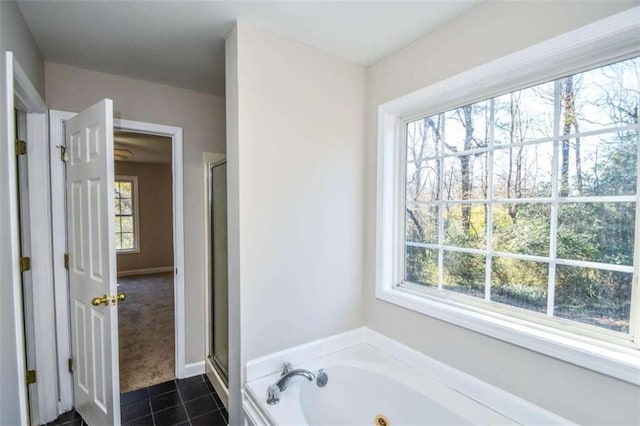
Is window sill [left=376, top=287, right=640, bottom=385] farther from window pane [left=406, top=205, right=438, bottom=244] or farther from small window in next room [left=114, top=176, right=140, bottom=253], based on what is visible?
small window in next room [left=114, top=176, right=140, bottom=253]

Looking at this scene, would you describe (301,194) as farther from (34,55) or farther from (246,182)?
(34,55)

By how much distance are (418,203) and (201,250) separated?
1814 millimetres

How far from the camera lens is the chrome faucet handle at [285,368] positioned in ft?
5.66

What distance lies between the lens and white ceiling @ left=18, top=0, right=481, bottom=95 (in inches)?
57.9

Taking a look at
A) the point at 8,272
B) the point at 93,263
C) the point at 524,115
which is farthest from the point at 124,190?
the point at 524,115

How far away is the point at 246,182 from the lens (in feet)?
5.40

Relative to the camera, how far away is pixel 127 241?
20.2 ft

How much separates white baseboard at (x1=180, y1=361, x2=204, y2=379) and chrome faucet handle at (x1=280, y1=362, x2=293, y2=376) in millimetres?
1195

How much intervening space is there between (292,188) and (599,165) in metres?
1.44

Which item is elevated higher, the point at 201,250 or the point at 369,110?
the point at 369,110

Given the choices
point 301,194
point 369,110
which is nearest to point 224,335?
point 301,194

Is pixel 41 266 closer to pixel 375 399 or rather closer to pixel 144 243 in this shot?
pixel 375 399

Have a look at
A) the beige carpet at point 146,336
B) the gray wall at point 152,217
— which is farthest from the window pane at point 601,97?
the gray wall at point 152,217

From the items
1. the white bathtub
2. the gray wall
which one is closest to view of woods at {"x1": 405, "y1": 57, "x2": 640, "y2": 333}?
the white bathtub
